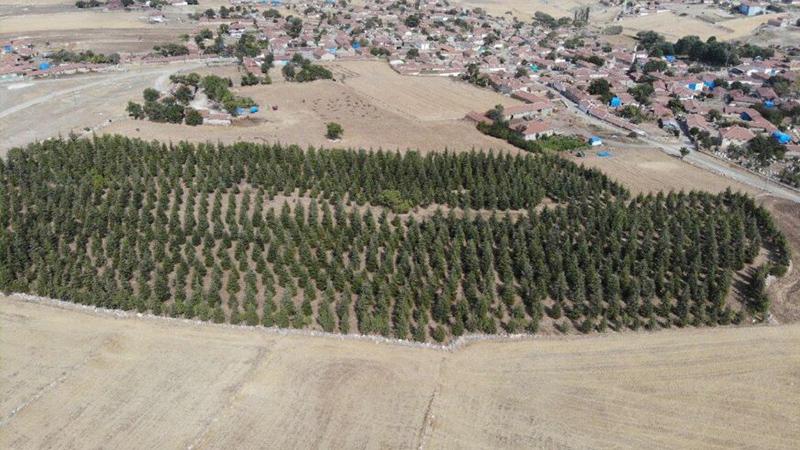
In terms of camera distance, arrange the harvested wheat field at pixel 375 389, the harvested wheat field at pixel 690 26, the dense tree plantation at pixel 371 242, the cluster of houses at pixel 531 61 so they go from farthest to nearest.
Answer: the harvested wheat field at pixel 690 26
the cluster of houses at pixel 531 61
the dense tree plantation at pixel 371 242
the harvested wheat field at pixel 375 389

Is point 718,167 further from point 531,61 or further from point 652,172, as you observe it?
point 531,61

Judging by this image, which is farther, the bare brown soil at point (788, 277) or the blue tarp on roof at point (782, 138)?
the blue tarp on roof at point (782, 138)

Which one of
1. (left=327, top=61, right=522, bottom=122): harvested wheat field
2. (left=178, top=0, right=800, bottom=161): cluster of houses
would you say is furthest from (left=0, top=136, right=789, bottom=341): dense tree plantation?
(left=327, top=61, right=522, bottom=122): harvested wheat field

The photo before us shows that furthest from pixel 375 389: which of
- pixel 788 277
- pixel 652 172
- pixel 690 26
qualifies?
pixel 690 26

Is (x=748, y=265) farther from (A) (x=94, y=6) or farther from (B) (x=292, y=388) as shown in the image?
(A) (x=94, y=6)

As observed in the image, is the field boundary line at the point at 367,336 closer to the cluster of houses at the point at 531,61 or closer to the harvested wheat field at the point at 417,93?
the cluster of houses at the point at 531,61

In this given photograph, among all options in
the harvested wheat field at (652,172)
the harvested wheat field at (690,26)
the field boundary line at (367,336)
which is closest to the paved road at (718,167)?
the harvested wheat field at (652,172)
